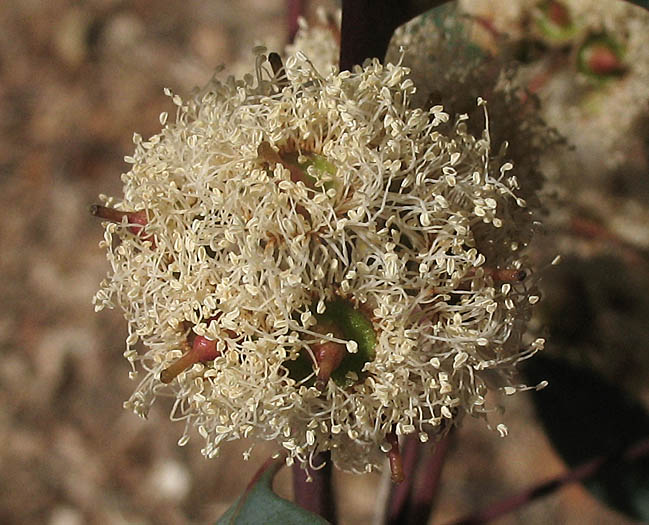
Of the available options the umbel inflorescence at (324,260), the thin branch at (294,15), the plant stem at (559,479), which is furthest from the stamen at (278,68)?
the plant stem at (559,479)

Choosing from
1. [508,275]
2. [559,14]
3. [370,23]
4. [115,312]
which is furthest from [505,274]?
[115,312]

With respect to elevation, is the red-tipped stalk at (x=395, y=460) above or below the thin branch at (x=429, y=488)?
above

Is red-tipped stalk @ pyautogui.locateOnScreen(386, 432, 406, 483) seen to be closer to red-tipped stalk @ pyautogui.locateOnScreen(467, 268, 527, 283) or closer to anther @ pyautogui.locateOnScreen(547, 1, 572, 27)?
red-tipped stalk @ pyautogui.locateOnScreen(467, 268, 527, 283)

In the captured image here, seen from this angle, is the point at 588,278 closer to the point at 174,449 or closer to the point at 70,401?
the point at 174,449

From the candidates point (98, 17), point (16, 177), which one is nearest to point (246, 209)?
point (16, 177)

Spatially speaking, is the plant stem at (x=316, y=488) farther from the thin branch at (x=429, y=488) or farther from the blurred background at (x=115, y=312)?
the blurred background at (x=115, y=312)

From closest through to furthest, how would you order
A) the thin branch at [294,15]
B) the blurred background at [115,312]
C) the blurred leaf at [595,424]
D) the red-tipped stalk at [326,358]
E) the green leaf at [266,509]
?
the red-tipped stalk at [326,358] < the green leaf at [266,509] < the thin branch at [294,15] < the blurred leaf at [595,424] < the blurred background at [115,312]
